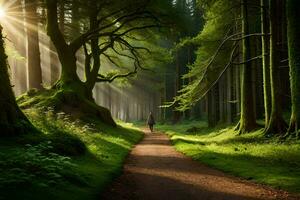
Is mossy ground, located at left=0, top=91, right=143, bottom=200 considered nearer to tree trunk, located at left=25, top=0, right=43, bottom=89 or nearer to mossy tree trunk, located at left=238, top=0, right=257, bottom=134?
mossy tree trunk, located at left=238, top=0, right=257, bottom=134

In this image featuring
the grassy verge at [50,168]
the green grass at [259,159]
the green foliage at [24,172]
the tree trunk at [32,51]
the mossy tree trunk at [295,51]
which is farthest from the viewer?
the tree trunk at [32,51]

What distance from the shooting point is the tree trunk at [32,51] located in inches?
1050

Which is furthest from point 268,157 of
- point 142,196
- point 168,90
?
point 168,90

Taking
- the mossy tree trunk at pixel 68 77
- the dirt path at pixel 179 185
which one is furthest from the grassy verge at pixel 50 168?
the mossy tree trunk at pixel 68 77

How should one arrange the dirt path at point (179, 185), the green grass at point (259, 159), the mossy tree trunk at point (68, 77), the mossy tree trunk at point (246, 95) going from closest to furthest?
the dirt path at point (179, 185)
the green grass at point (259, 159)
the mossy tree trunk at point (246, 95)
the mossy tree trunk at point (68, 77)

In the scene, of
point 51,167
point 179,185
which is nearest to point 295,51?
point 179,185

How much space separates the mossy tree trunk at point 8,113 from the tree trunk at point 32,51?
15.1m

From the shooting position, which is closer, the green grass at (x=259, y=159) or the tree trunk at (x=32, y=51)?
the green grass at (x=259, y=159)

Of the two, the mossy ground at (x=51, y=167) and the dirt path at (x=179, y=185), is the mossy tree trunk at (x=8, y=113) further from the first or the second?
the dirt path at (x=179, y=185)

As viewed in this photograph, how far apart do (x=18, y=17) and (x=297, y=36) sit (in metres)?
20.1

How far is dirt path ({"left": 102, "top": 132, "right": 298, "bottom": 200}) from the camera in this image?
884 cm

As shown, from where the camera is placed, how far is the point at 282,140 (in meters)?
17.3

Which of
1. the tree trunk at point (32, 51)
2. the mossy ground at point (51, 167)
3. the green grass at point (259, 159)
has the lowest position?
the green grass at point (259, 159)

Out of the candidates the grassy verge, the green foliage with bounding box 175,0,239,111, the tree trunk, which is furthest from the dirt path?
the tree trunk
